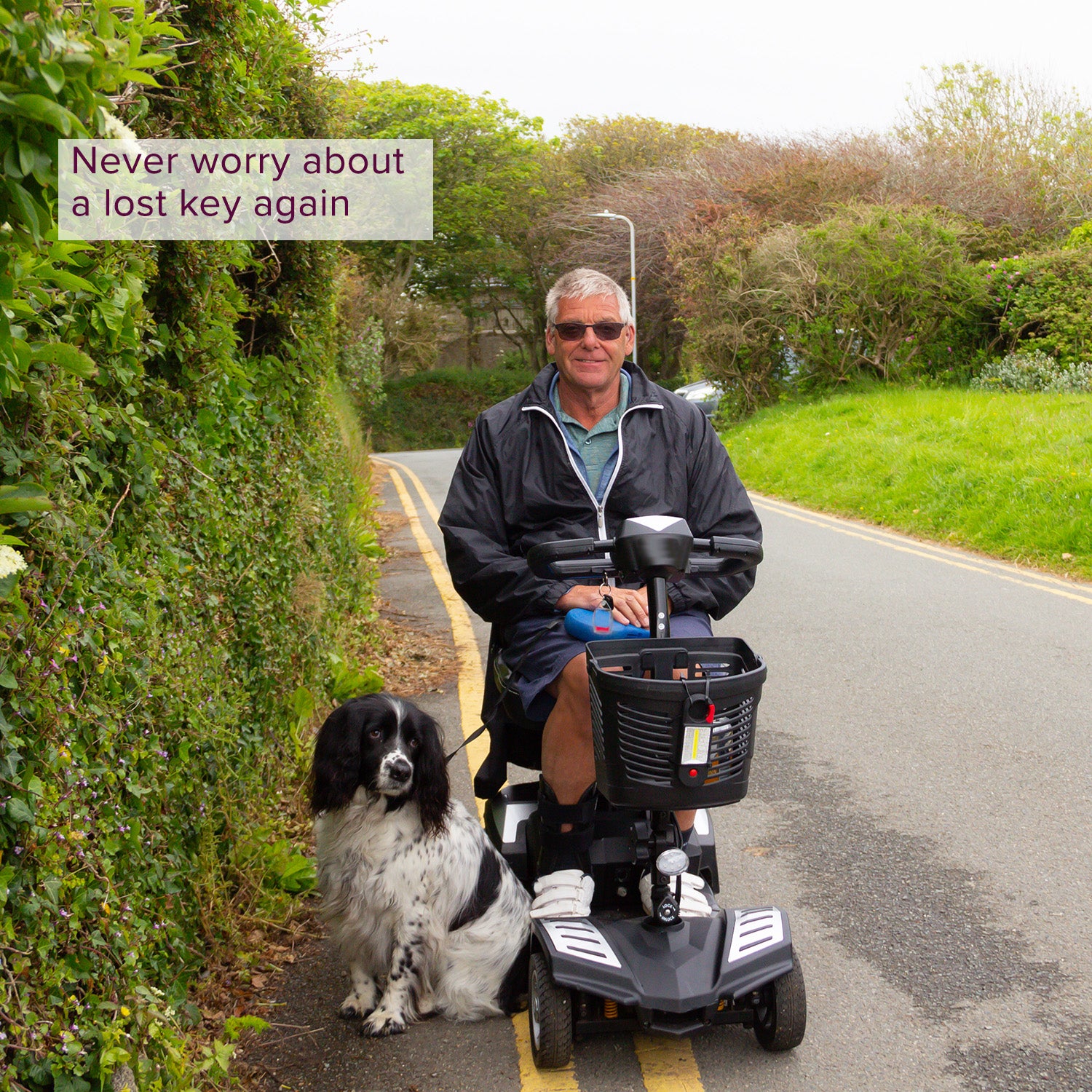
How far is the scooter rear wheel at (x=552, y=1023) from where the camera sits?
10.5 ft

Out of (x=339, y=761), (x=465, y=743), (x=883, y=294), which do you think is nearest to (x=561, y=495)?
(x=465, y=743)

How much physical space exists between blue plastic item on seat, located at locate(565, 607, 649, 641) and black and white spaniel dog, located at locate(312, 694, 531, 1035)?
1.83ft

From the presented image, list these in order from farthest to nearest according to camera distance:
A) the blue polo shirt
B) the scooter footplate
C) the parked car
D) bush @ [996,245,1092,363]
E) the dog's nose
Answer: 1. the parked car
2. bush @ [996,245,1092,363]
3. the blue polo shirt
4. the dog's nose
5. the scooter footplate

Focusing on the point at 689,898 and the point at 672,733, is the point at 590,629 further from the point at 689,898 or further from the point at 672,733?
the point at 689,898

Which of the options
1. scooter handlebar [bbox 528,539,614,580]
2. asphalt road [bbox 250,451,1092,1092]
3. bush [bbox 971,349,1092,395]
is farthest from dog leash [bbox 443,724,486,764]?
bush [bbox 971,349,1092,395]

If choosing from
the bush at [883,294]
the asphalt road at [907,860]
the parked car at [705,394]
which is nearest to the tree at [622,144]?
the parked car at [705,394]

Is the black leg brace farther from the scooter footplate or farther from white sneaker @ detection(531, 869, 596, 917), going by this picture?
the scooter footplate

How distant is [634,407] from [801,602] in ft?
19.0

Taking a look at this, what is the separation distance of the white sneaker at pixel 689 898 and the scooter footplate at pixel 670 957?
0.07 meters

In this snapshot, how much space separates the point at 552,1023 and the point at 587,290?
2.32m

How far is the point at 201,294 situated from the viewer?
398cm

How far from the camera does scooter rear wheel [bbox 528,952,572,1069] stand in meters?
3.21

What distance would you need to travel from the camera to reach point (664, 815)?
328cm

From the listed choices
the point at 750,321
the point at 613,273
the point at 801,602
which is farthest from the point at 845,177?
the point at 801,602
